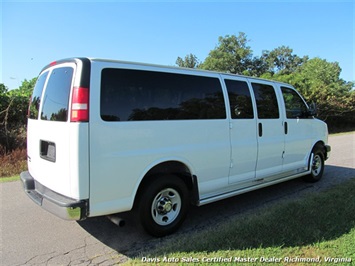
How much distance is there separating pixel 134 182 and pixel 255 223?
1.90 metres

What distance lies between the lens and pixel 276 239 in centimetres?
358

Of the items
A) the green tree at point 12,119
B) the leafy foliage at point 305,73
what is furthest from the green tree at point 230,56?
the green tree at point 12,119

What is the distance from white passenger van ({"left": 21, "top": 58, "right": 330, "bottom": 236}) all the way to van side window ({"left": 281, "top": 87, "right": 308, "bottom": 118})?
0.75m

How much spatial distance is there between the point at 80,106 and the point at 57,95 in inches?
25.8

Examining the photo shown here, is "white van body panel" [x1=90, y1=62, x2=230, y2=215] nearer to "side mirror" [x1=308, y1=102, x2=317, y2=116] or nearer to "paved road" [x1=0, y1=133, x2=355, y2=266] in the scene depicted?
"paved road" [x1=0, y1=133, x2=355, y2=266]

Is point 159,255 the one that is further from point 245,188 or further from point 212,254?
point 245,188

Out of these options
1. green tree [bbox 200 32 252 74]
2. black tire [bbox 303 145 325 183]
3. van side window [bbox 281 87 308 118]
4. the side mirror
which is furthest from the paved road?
green tree [bbox 200 32 252 74]

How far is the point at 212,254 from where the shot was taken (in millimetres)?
3242

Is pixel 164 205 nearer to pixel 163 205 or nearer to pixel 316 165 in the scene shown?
pixel 163 205

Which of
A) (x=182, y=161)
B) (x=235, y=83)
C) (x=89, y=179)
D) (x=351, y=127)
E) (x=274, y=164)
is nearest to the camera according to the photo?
(x=89, y=179)

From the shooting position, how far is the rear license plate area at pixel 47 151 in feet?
11.2

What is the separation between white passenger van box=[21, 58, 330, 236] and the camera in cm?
311

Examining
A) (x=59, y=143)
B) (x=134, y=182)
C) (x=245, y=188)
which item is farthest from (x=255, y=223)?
(x=59, y=143)

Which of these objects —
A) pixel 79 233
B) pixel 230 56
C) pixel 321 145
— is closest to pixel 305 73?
pixel 230 56
